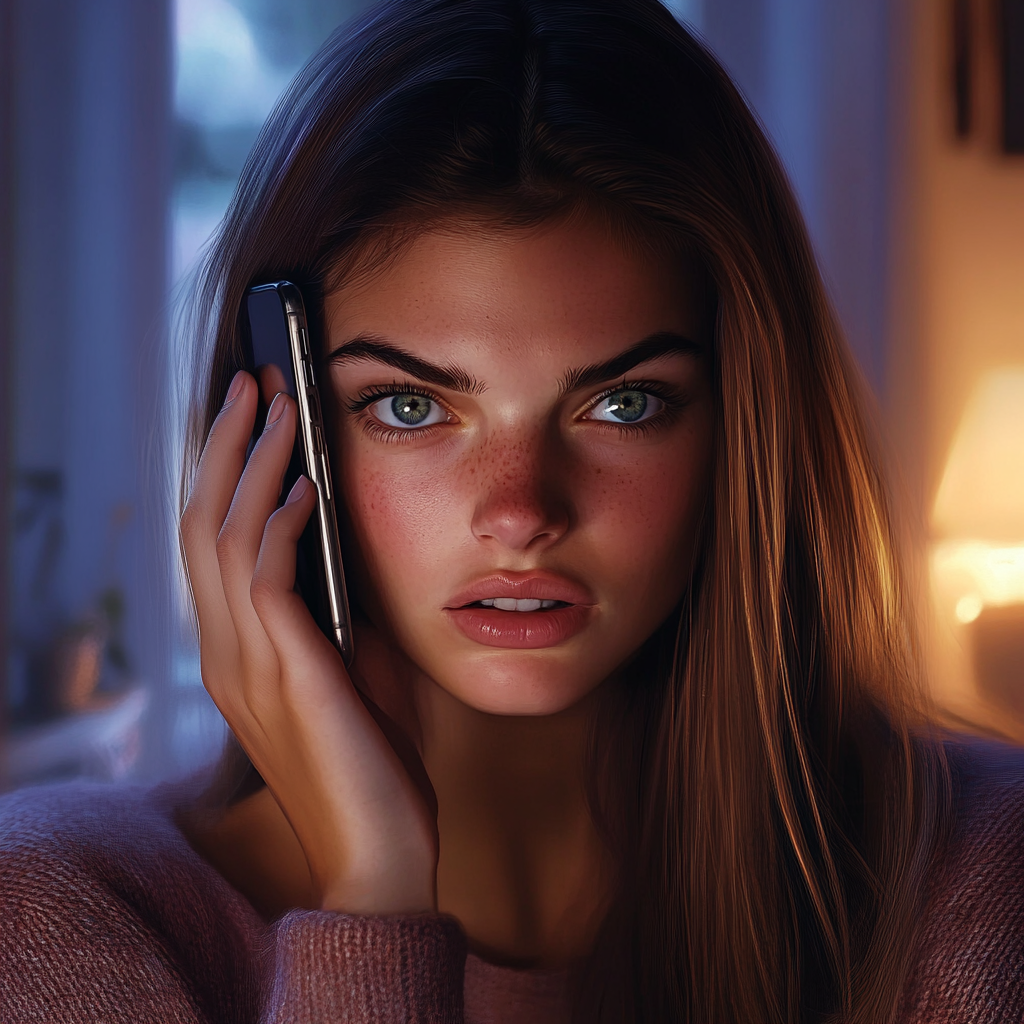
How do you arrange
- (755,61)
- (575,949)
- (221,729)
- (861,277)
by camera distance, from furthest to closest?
(861,277)
(755,61)
(221,729)
(575,949)

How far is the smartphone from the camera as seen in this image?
76cm

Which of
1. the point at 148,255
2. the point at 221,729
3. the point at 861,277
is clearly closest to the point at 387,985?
the point at 221,729

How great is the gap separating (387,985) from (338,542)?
35 cm

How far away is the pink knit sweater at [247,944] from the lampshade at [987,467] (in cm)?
57

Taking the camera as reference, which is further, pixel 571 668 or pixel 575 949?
pixel 575 949

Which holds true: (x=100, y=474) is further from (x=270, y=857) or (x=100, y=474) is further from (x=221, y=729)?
(x=270, y=857)

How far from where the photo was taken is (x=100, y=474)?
43.8 inches

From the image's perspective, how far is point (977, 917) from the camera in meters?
0.73

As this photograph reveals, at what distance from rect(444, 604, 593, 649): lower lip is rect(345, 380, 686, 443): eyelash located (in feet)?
0.52

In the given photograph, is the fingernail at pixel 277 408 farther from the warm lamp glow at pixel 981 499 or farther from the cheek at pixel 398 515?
the warm lamp glow at pixel 981 499

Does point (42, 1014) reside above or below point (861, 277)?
below

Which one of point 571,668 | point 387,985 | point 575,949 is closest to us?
point 387,985

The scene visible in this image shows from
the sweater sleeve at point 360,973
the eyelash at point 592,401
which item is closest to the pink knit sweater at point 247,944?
the sweater sleeve at point 360,973

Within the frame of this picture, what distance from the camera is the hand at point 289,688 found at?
0.70m
